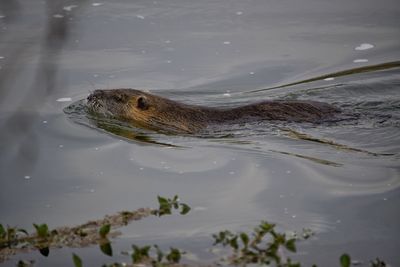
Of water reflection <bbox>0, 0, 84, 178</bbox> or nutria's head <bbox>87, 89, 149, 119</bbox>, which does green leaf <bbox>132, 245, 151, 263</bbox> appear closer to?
water reflection <bbox>0, 0, 84, 178</bbox>

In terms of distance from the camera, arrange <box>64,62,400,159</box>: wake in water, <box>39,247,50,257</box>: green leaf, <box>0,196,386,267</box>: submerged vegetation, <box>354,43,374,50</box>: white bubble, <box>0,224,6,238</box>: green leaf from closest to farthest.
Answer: <box>0,196,386,267</box>: submerged vegetation, <box>0,224,6,238</box>: green leaf, <box>39,247,50,257</box>: green leaf, <box>64,62,400,159</box>: wake in water, <box>354,43,374,50</box>: white bubble

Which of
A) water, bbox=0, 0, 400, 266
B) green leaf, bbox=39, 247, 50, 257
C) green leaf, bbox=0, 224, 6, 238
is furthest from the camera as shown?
water, bbox=0, 0, 400, 266

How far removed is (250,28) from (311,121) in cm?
295

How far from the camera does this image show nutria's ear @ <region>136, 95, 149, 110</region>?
6997 millimetres

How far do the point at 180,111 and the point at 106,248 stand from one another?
9.54ft

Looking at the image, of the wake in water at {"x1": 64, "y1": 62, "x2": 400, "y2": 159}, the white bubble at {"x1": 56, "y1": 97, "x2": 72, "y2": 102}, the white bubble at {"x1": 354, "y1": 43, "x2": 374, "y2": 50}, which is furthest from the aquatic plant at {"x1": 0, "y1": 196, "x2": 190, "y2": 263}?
the white bubble at {"x1": 354, "y1": 43, "x2": 374, "y2": 50}

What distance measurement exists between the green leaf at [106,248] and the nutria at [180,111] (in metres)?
2.72

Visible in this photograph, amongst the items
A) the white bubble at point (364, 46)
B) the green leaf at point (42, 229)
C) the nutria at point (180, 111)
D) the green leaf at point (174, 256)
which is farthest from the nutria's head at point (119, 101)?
the green leaf at point (174, 256)

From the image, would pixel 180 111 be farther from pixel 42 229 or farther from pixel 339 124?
pixel 42 229

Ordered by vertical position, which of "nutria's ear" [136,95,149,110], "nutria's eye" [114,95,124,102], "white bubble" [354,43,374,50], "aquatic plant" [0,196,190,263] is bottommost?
"aquatic plant" [0,196,190,263]

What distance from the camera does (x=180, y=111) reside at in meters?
7.02

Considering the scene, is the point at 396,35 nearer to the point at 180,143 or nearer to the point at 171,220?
the point at 180,143

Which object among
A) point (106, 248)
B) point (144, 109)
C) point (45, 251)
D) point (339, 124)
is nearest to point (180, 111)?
point (144, 109)

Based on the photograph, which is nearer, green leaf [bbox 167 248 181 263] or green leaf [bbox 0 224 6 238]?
green leaf [bbox 167 248 181 263]
